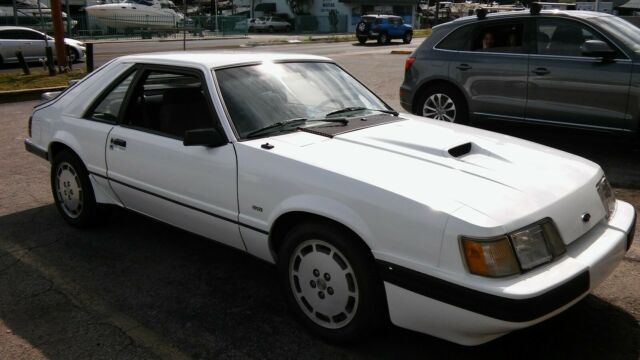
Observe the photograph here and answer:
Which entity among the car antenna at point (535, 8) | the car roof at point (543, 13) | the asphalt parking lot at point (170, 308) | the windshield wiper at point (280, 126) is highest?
the car antenna at point (535, 8)

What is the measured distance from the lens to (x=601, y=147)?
7.07 metres

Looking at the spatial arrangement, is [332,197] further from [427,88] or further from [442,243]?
[427,88]

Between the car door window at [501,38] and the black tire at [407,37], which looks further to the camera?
the black tire at [407,37]

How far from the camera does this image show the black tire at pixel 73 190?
14.8ft

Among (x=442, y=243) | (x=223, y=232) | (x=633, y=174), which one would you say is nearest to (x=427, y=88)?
(x=633, y=174)

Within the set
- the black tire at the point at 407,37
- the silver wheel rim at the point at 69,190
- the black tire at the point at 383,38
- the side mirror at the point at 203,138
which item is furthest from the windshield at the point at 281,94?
the black tire at the point at 407,37

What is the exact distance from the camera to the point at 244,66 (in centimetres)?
381

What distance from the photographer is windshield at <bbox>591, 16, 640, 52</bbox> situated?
6.33 m

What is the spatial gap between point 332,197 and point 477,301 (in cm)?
85

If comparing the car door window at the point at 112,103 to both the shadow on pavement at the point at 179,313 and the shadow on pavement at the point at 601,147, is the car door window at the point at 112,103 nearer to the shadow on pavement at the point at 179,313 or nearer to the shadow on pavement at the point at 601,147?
the shadow on pavement at the point at 179,313

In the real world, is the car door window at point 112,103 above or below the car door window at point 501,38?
below

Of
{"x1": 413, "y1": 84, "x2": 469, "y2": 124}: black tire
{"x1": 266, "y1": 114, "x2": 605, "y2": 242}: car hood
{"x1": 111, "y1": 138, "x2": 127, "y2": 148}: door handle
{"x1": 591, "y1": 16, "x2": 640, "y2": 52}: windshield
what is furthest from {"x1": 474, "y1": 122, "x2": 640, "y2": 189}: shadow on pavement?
{"x1": 111, "y1": 138, "x2": 127, "y2": 148}: door handle

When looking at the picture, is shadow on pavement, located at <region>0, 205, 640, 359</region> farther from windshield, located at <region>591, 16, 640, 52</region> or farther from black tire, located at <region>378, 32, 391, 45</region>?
black tire, located at <region>378, 32, 391, 45</region>

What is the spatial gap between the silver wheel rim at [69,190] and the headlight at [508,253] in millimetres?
3235
